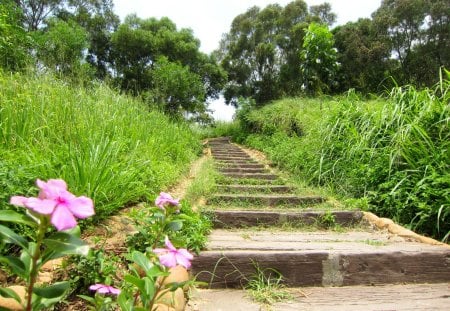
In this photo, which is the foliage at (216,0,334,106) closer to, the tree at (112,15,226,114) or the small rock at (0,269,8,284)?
the tree at (112,15,226,114)

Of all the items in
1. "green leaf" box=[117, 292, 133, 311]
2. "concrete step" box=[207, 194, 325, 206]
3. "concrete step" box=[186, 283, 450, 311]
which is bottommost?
"concrete step" box=[186, 283, 450, 311]

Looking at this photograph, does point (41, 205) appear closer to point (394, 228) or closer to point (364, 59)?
point (394, 228)

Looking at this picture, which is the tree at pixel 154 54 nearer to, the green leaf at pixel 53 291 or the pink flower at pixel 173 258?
the pink flower at pixel 173 258

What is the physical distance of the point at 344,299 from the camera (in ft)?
5.79

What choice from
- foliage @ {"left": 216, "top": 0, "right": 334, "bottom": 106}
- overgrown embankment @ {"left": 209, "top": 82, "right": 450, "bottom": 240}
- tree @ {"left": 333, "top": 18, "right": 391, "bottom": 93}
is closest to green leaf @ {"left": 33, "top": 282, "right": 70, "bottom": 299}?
overgrown embankment @ {"left": 209, "top": 82, "right": 450, "bottom": 240}

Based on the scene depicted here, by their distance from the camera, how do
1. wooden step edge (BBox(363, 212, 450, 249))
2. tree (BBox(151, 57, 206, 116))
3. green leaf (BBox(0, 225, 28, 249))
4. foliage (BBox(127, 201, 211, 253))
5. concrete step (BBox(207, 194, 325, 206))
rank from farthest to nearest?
tree (BBox(151, 57, 206, 116)), concrete step (BBox(207, 194, 325, 206)), wooden step edge (BBox(363, 212, 450, 249)), foliage (BBox(127, 201, 211, 253)), green leaf (BBox(0, 225, 28, 249))

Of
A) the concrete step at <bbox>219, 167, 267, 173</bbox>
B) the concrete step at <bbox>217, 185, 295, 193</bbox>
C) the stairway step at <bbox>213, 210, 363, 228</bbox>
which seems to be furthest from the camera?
the concrete step at <bbox>219, 167, 267, 173</bbox>

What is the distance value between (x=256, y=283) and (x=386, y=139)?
2.38 metres

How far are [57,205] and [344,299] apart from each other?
1647 mm

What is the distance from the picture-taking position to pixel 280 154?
5.96 metres

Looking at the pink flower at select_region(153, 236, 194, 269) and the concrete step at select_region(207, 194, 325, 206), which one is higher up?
the pink flower at select_region(153, 236, 194, 269)

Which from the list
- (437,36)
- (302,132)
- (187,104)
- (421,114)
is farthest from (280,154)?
(437,36)

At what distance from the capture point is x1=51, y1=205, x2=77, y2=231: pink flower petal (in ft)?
1.87

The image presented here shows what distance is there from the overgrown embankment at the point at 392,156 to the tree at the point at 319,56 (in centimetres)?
442
